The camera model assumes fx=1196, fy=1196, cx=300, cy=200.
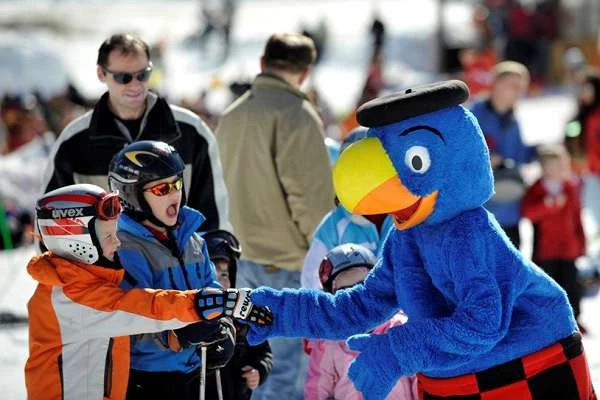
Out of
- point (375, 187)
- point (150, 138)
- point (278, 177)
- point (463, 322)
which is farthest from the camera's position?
point (278, 177)

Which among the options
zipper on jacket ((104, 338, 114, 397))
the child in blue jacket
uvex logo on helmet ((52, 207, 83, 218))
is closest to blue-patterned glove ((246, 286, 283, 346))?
the child in blue jacket

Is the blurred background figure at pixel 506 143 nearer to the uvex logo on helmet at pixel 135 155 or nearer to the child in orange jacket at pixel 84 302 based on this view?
the uvex logo on helmet at pixel 135 155

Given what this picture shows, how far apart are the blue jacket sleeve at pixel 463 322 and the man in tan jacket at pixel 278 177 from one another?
89.5 inches

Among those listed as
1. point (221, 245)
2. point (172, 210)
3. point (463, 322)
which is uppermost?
point (172, 210)

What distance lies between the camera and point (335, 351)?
181 inches

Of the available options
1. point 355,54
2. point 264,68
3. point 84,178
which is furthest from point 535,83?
point 84,178

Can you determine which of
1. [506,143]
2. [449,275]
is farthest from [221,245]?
[506,143]

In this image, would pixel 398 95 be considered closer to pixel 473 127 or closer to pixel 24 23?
pixel 473 127

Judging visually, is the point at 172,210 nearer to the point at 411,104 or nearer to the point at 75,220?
the point at 75,220

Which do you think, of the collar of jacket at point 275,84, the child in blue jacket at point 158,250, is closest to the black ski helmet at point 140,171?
the child in blue jacket at point 158,250

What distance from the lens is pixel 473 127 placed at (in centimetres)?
351

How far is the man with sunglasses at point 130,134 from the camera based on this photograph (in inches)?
192

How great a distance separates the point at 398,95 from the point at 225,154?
8.08 ft

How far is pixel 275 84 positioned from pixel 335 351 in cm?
166
